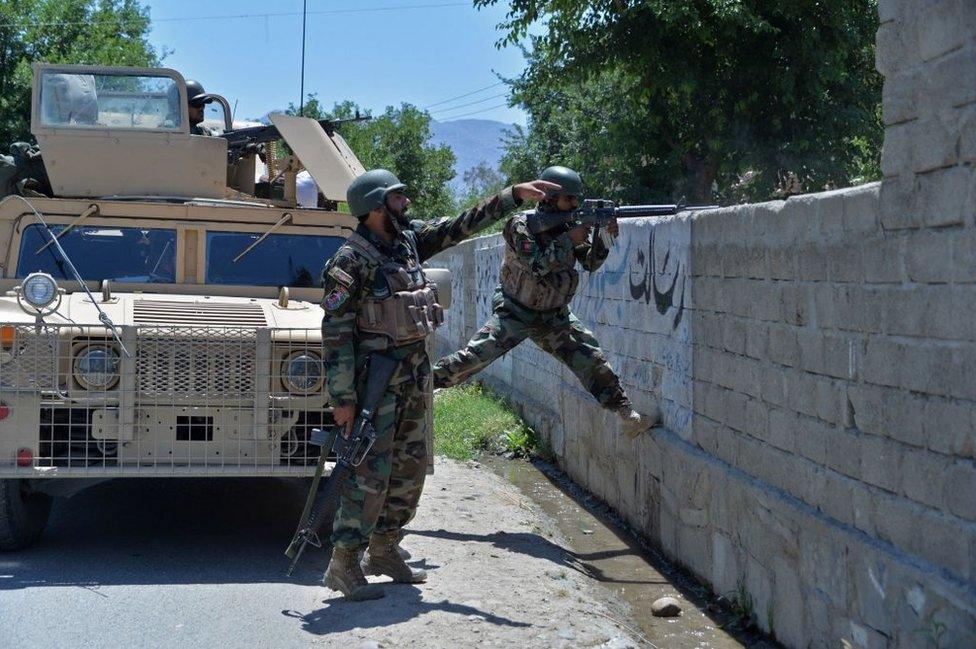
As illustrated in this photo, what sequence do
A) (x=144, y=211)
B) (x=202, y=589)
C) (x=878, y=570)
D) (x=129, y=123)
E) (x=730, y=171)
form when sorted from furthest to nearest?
(x=730, y=171) → (x=129, y=123) → (x=144, y=211) → (x=202, y=589) → (x=878, y=570)

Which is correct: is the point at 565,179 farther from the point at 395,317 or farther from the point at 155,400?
the point at 155,400

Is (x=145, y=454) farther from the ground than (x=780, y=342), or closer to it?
closer to it

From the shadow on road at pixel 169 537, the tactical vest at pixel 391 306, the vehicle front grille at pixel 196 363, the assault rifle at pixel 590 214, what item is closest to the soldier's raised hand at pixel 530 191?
the tactical vest at pixel 391 306

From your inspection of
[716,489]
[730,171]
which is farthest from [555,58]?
[716,489]

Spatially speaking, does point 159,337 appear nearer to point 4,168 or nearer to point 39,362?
point 39,362

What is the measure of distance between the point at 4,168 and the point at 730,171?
9.49 m

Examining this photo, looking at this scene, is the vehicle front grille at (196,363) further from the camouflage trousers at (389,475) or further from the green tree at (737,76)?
the green tree at (737,76)

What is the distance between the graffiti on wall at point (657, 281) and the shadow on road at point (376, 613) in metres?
2.28

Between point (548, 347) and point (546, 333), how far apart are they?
0.10 m

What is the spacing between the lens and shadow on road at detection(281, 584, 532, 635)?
5.02 m

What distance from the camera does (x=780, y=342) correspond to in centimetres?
519

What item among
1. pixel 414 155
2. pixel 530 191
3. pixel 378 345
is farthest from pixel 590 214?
pixel 414 155

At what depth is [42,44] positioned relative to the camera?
26.6 meters

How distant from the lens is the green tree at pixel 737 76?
46.0 feet
